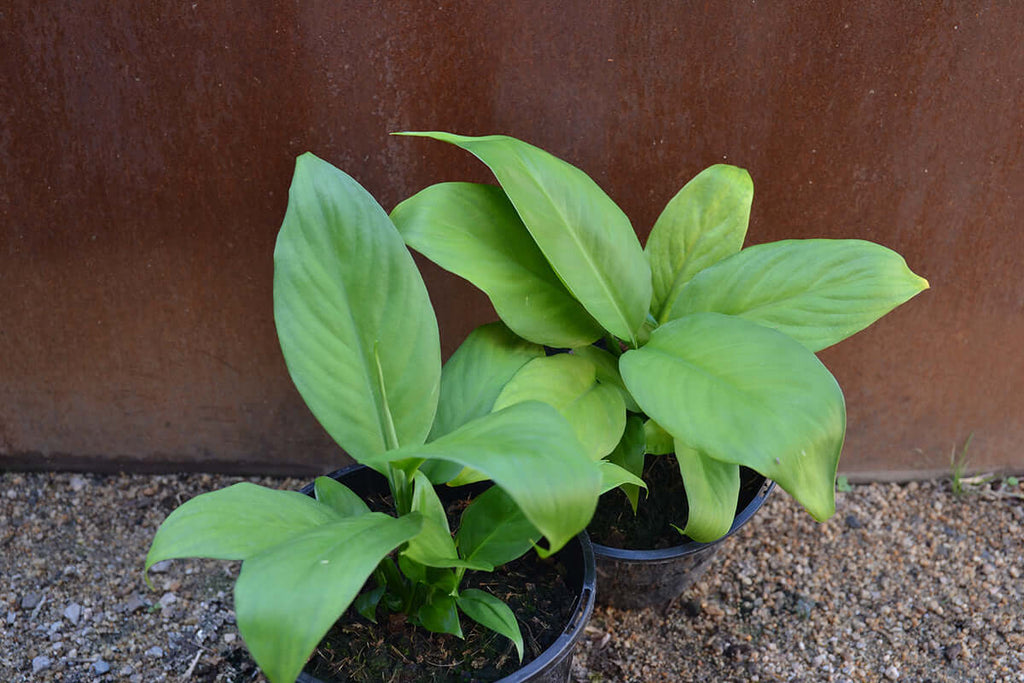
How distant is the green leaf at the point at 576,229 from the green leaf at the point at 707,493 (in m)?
0.19

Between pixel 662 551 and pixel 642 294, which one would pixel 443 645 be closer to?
pixel 662 551

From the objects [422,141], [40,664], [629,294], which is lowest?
[40,664]

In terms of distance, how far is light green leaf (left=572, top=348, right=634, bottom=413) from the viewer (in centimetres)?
114

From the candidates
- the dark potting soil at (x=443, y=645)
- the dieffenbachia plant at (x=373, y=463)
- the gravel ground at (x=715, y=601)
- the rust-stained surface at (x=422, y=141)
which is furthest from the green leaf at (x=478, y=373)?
the gravel ground at (x=715, y=601)

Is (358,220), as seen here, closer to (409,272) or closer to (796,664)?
(409,272)

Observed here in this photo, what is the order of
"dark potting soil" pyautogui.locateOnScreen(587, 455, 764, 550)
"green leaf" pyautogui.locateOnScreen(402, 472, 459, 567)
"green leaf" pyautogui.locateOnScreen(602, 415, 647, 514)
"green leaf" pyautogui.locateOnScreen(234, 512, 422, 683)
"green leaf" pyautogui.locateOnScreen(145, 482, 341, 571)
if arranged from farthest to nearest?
"dark potting soil" pyautogui.locateOnScreen(587, 455, 764, 550)
"green leaf" pyautogui.locateOnScreen(602, 415, 647, 514)
"green leaf" pyautogui.locateOnScreen(402, 472, 459, 567)
"green leaf" pyautogui.locateOnScreen(145, 482, 341, 571)
"green leaf" pyautogui.locateOnScreen(234, 512, 422, 683)

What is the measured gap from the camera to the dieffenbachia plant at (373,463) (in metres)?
0.70

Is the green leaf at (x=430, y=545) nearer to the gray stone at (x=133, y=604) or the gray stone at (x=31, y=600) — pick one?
the gray stone at (x=133, y=604)

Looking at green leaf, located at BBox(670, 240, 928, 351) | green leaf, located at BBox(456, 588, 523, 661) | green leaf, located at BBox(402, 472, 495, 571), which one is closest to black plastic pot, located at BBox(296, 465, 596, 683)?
green leaf, located at BBox(456, 588, 523, 661)

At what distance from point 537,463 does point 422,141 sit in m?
0.74

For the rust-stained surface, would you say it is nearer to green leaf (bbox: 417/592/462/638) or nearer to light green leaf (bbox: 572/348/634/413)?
light green leaf (bbox: 572/348/634/413)

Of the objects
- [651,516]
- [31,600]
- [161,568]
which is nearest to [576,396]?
[651,516]

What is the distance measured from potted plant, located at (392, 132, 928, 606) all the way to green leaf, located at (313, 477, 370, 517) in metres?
0.22

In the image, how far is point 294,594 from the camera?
0.69m
